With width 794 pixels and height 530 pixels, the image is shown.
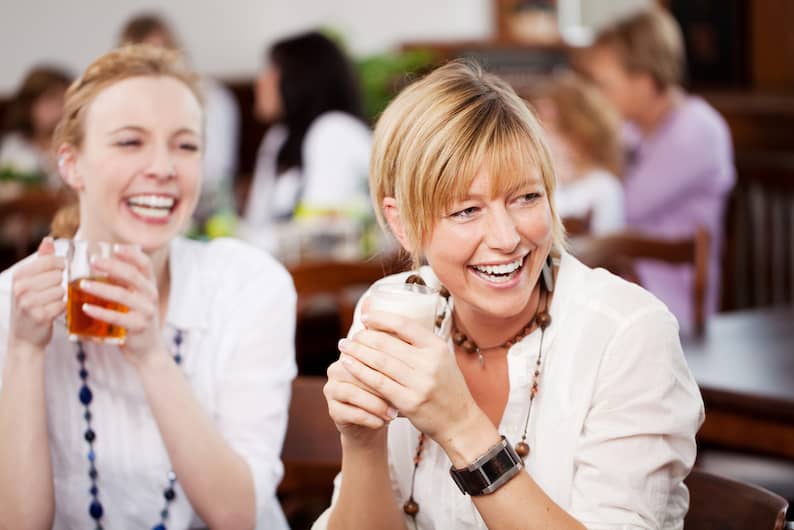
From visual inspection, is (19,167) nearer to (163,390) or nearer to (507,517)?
(163,390)

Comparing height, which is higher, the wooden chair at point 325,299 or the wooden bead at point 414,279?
the wooden bead at point 414,279

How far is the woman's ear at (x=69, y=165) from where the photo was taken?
193 centimetres

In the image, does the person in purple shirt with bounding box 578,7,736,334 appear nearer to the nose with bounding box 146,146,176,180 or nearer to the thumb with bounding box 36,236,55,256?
the nose with bounding box 146,146,176,180

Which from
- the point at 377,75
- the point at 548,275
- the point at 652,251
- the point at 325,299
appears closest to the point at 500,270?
the point at 548,275

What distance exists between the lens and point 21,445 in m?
1.68

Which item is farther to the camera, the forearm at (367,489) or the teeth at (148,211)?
the teeth at (148,211)

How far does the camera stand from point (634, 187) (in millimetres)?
4133

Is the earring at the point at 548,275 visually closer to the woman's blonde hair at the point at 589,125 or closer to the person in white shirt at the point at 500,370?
the person in white shirt at the point at 500,370

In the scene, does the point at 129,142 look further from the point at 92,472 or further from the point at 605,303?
the point at 605,303

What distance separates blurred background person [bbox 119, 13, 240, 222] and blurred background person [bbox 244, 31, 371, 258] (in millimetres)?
234

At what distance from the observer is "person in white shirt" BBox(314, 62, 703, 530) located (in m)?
1.32

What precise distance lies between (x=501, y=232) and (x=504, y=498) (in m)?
0.34

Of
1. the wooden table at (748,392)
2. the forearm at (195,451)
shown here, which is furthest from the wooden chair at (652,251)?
the forearm at (195,451)

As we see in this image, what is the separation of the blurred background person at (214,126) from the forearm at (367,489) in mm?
2732
